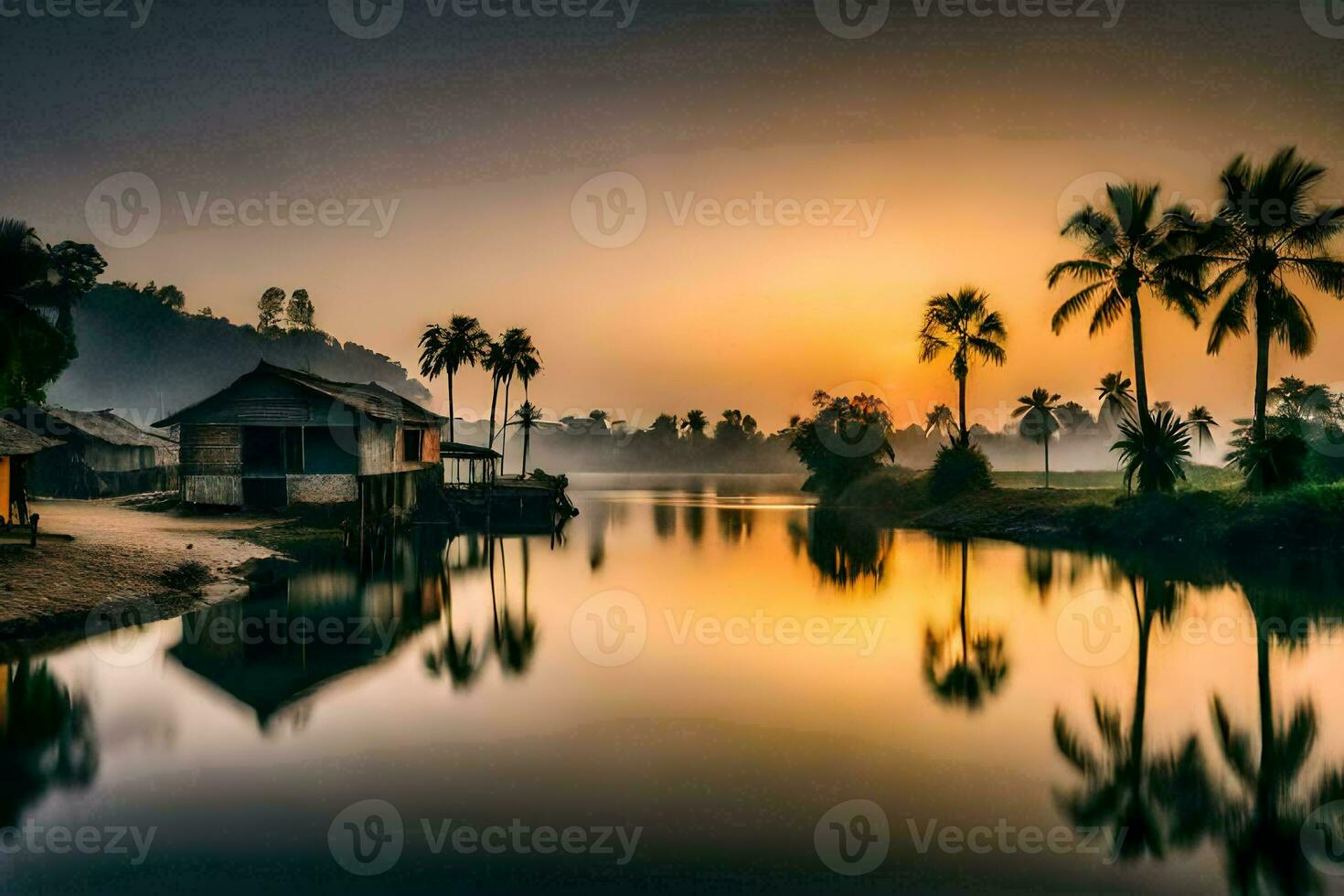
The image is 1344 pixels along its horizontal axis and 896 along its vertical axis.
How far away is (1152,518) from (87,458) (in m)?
54.7

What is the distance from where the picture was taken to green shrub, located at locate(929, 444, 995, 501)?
168 feet

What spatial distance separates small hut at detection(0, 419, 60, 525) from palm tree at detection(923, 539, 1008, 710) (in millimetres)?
23961

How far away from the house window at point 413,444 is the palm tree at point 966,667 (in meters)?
33.1

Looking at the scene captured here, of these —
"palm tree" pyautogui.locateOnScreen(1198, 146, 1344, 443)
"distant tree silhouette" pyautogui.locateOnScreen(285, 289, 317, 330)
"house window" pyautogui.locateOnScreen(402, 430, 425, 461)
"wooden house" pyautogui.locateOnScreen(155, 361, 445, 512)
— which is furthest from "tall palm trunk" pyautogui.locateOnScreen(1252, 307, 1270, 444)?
"distant tree silhouette" pyautogui.locateOnScreen(285, 289, 317, 330)

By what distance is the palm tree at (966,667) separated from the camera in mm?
14719

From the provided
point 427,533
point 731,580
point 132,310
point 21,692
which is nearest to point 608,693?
point 21,692

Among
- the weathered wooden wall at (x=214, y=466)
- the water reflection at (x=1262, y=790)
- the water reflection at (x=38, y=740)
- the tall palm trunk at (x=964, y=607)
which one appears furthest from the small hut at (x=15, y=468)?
the water reflection at (x=1262, y=790)

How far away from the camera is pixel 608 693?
15.0 m

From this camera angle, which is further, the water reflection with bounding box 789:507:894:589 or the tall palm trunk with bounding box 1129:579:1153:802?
the water reflection with bounding box 789:507:894:589

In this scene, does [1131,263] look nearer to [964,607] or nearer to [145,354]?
[964,607]

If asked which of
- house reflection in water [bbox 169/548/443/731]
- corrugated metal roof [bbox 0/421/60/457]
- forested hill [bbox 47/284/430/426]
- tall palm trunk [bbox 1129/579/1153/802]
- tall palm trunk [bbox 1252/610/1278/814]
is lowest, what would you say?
tall palm trunk [bbox 1129/579/1153/802]

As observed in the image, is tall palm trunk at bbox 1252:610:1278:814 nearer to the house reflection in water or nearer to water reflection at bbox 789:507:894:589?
water reflection at bbox 789:507:894:589

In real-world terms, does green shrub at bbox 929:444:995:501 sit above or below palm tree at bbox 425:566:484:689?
above

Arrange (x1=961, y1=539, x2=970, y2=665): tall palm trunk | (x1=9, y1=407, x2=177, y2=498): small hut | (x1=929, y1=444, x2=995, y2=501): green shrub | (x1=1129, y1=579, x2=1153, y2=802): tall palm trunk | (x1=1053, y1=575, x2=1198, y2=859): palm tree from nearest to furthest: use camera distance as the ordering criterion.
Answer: (x1=1053, y1=575, x2=1198, y2=859): palm tree → (x1=1129, y1=579, x2=1153, y2=802): tall palm trunk → (x1=961, y1=539, x2=970, y2=665): tall palm trunk → (x1=9, y1=407, x2=177, y2=498): small hut → (x1=929, y1=444, x2=995, y2=501): green shrub
